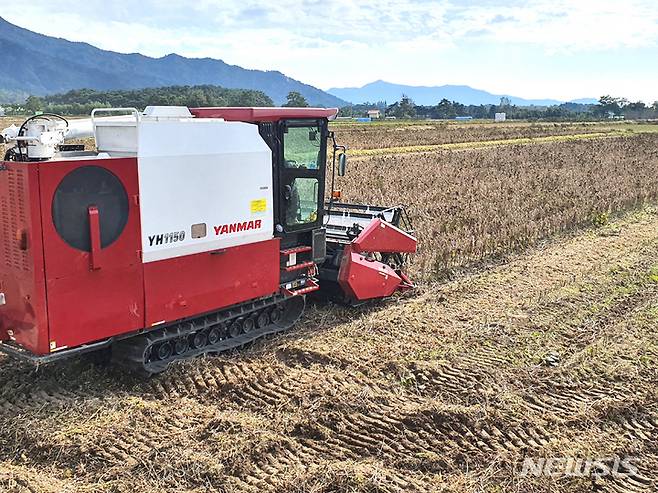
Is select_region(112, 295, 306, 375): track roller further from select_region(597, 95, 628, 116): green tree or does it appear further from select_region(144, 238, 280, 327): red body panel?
select_region(597, 95, 628, 116): green tree

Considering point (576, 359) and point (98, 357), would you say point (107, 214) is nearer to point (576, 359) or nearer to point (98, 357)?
point (98, 357)

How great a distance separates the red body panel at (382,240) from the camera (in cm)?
959

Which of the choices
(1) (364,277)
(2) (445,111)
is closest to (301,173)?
(1) (364,277)

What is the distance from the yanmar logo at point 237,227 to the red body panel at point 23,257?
208 cm

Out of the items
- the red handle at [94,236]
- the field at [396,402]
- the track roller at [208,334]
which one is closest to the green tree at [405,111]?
the field at [396,402]

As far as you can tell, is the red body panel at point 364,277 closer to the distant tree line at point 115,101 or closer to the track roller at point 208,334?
the track roller at point 208,334

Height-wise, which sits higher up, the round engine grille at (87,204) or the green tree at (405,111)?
the green tree at (405,111)

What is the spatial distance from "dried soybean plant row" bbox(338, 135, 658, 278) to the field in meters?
1.73

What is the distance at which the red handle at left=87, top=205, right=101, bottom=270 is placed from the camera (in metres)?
6.17

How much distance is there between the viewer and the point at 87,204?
6.18 meters

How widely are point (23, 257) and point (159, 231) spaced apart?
1.35m

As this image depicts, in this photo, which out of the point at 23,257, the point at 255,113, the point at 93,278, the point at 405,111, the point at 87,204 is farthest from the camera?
the point at 405,111

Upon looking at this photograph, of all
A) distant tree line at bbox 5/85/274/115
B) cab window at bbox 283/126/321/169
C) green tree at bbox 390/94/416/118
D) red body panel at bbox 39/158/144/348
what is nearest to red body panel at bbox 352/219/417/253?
cab window at bbox 283/126/321/169

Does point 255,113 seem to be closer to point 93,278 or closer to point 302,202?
point 302,202
